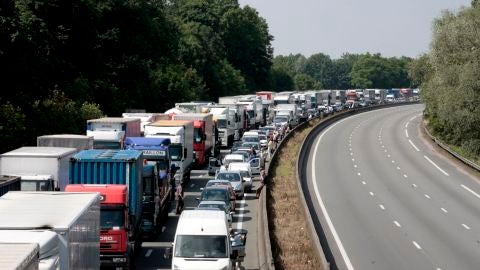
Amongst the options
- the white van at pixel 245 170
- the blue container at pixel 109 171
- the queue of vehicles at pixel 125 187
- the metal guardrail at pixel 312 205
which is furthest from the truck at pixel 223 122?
the blue container at pixel 109 171

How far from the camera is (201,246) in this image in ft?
72.0

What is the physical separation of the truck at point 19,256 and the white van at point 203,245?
9.91 metres

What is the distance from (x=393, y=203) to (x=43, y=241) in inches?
1220

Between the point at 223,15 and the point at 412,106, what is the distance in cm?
4145

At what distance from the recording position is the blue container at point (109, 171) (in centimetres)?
2673

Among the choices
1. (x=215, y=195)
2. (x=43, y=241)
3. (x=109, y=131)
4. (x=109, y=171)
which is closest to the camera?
(x=43, y=241)

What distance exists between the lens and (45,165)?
27781mm

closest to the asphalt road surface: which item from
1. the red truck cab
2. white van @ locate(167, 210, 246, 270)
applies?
the red truck cab

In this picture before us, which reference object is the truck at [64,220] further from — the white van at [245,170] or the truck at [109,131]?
the white van at [245,170]

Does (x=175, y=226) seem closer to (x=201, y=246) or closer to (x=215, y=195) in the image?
(x=215, y=195)

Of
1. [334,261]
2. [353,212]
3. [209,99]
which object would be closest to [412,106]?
[209,99]

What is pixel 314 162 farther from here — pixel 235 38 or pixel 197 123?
pixel 235 38

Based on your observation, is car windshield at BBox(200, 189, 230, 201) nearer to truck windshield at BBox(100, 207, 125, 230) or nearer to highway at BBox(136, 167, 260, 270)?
highway at BBox(136, 167, 260, 270)

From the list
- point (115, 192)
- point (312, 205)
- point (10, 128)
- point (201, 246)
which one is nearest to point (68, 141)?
point (10, 128)
